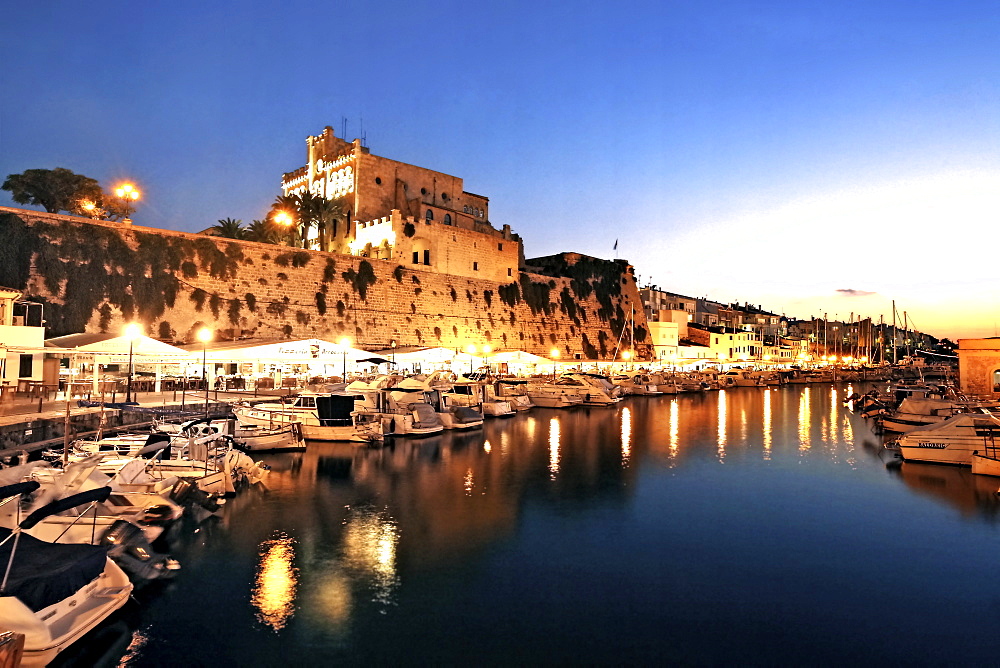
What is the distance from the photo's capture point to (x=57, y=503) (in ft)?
22.3

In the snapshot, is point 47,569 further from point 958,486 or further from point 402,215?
point 402,215

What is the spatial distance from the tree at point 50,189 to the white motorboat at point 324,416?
31.4 meters

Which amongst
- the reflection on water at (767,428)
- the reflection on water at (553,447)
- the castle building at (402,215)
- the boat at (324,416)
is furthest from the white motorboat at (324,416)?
the castle building at (402,215)

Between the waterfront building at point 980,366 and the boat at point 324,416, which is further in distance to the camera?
the waterfront building at point 980,366

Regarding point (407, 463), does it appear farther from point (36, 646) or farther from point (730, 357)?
point (730, 357)

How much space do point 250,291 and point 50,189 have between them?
63.1 feet

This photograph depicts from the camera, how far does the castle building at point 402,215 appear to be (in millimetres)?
42253

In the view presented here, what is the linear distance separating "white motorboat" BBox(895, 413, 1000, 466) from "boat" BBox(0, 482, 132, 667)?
673 inches

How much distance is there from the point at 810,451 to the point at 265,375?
20363mm

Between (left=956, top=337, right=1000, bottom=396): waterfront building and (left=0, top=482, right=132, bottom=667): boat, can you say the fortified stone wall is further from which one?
(left=0, top=482, right=132, bottom=667): boat

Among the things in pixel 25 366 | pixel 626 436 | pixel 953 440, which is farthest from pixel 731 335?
pixel 25 366

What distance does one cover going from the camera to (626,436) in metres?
22.3

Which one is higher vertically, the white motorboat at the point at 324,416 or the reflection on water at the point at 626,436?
the white motorboat at the point at 324,416

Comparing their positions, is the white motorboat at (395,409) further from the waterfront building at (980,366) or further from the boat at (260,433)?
the waterfront building at (980,366)
